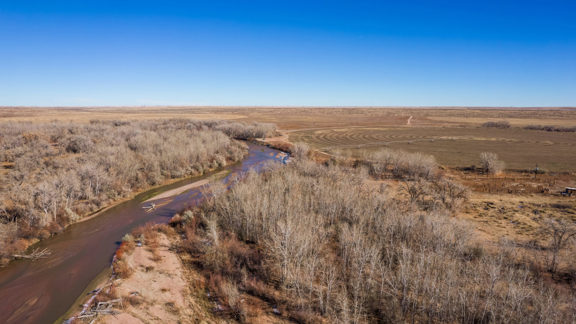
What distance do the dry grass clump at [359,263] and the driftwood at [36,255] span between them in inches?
358

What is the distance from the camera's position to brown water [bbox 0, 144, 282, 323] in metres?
13.0

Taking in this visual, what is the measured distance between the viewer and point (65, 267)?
16312 mm

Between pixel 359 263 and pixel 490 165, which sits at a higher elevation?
pixel 490 165

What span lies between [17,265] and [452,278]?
997 inches

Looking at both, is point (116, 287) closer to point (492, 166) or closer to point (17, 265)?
point (17, 265)

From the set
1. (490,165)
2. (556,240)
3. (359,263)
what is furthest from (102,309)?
(490,165)

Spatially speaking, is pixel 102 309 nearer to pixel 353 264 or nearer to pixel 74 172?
pixel 353 264

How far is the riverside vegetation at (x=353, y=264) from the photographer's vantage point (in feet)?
34.9

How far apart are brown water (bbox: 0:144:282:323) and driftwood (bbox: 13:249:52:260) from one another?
1.08ft

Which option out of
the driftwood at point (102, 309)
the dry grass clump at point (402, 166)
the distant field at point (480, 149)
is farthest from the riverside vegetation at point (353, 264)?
the distant field at point (480, 149)

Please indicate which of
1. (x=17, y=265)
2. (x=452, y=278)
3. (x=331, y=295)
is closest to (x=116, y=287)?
(x=17, y=265)

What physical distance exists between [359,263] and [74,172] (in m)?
28.1

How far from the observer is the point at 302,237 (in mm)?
13883

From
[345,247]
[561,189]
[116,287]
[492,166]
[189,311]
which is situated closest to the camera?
[189,311]
